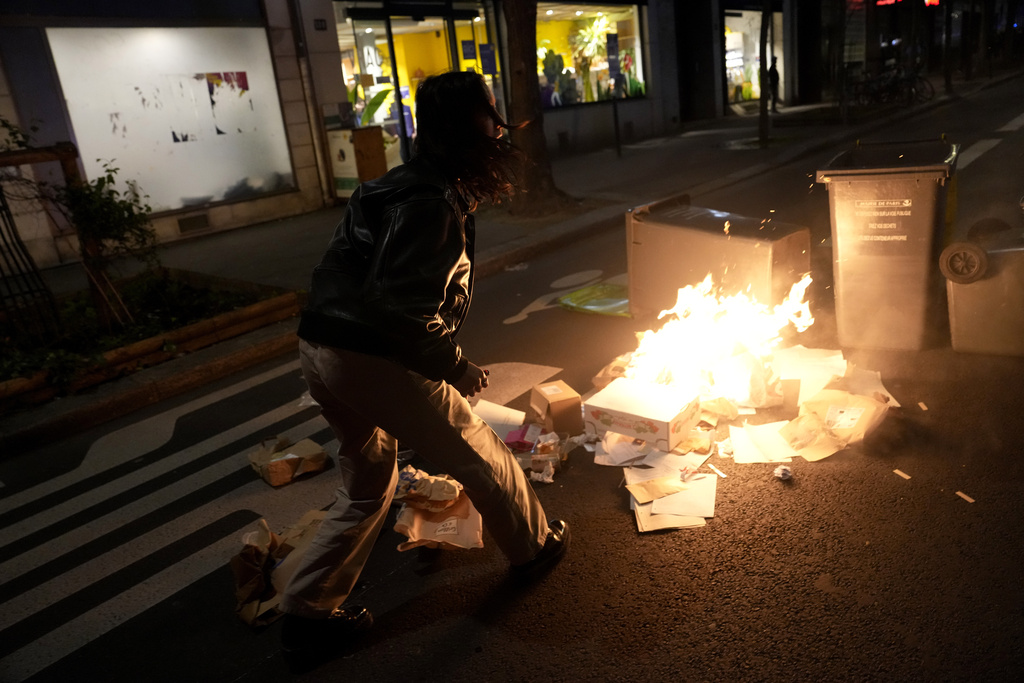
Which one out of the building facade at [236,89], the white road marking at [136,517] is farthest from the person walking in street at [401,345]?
the building facade at [236,89]

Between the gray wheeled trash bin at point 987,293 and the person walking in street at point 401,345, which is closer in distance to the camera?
the person walking in street at point 401,345

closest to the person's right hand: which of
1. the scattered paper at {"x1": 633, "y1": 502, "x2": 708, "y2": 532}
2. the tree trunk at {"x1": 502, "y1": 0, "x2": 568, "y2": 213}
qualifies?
the scattered paper at {"x1": 633, "y1": 502, "x2": 708, "y2": 532}

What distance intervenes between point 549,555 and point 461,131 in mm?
1738

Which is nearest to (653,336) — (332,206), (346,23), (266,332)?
(266,332)

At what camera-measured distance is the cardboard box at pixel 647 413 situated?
3.94 meters

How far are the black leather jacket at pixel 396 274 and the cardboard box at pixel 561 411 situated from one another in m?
1.74

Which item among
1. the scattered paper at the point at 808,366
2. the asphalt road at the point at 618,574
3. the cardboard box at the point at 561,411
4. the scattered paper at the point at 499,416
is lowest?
the asphalt road at the point at 618,574

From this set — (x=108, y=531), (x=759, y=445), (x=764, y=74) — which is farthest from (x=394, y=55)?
(x=759, y=445)

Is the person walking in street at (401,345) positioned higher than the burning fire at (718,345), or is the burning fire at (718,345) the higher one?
the person walking in street at (401,345)

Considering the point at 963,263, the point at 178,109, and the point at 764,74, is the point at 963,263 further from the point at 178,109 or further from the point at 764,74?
the point at 764,74

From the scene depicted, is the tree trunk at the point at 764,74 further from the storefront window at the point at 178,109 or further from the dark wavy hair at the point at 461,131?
the dark wavy hair at the point at 461,131

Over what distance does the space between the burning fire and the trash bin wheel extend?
2.99ft

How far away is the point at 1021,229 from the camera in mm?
4707

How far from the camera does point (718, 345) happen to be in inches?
186
